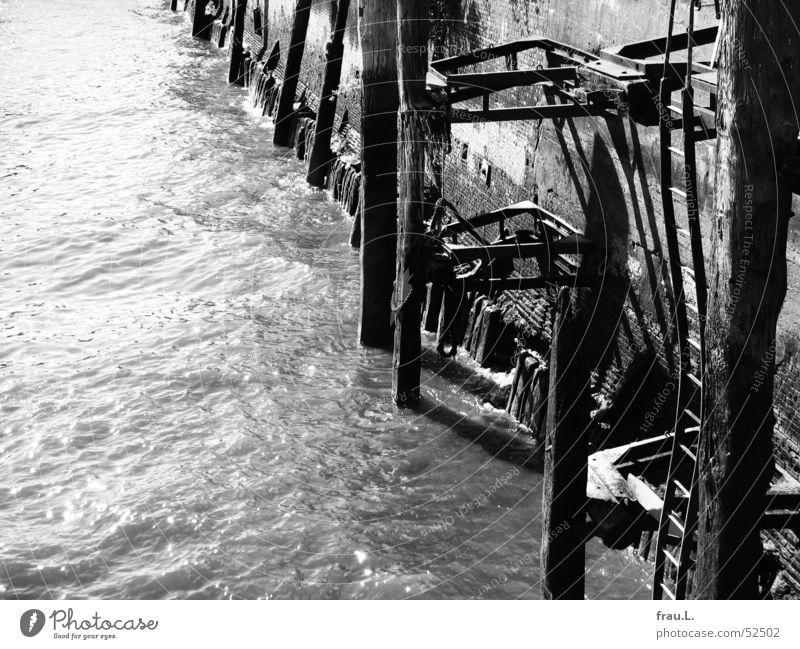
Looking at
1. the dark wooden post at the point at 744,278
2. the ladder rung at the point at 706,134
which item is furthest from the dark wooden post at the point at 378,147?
the dark wooden post at the point at 744,278

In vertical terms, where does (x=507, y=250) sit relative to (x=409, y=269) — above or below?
above

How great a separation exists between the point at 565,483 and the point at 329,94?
41.6 ft

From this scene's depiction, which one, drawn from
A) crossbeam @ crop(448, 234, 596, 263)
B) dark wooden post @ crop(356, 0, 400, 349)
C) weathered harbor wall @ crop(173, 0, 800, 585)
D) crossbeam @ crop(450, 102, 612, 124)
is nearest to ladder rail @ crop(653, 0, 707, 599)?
weathered harbor wall @ crop(173, 0, 800, 585)

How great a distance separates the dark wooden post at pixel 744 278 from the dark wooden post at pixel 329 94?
1391 centimetres

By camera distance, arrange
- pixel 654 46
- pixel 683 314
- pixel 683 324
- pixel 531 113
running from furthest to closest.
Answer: pixel 531 113, pixel 654 46, pixel 683 324, pixel 683 314

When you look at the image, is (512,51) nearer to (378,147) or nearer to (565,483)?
(378,147)

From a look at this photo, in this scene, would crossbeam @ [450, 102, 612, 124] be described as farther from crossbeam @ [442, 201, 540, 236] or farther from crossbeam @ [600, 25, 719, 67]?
crossbeam @ [442, 201, 540, 236]

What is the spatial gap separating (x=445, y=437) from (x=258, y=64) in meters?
17.3

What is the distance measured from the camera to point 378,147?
12.3 meters

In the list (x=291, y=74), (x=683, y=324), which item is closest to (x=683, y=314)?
(x=683, y=324)

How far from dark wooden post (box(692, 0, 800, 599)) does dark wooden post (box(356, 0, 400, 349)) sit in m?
7.29

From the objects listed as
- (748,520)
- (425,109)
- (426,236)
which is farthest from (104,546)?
(748,520)

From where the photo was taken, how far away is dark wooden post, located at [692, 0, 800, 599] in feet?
16.2

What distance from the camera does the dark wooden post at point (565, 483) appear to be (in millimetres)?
7531
